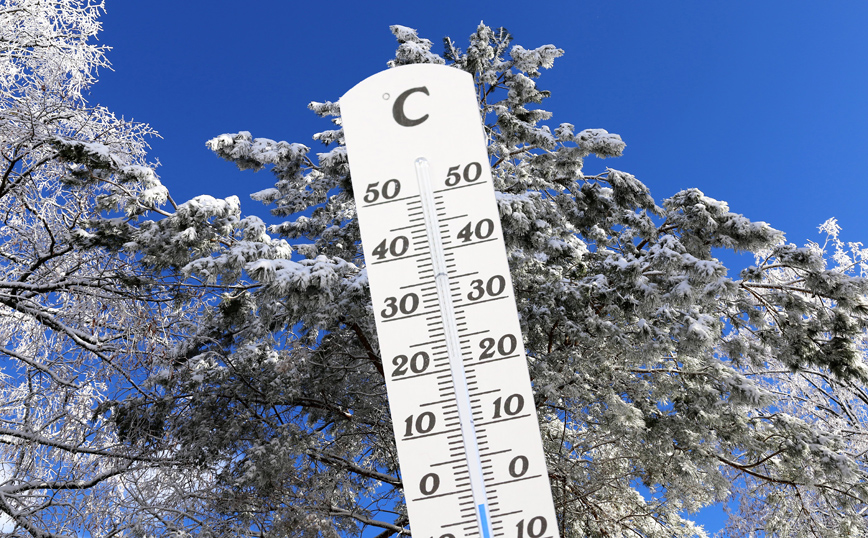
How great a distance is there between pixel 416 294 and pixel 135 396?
5080 mm

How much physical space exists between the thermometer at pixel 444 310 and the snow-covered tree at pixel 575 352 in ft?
7.77

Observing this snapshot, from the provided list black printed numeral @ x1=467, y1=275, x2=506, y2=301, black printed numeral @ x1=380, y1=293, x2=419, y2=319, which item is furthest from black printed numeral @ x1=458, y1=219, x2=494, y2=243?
black printed numeral @ x1=380, y1=293, x2=419, y2=319

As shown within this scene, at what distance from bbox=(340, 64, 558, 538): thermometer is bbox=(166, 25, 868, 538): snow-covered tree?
93.3 inches

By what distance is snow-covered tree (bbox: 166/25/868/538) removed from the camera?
591cm

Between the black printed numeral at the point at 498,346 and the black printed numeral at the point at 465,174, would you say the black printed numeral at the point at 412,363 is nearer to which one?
the black printed numeral at the point at 498,346

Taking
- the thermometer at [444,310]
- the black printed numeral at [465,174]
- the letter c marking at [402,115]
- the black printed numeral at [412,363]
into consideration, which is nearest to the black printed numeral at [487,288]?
the thermometer at [444,310]

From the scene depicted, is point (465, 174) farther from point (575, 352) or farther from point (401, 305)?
point (575, 352)

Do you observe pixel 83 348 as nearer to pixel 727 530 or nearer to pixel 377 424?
pixel 377 424

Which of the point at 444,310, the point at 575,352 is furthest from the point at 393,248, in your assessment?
the point at 575,352

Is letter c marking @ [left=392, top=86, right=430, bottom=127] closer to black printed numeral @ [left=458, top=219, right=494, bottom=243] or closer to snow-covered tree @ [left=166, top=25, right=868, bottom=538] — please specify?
black printed numeral @ [left=458, top=219, right=494, bottom=243]

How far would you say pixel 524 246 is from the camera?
19.5 feet

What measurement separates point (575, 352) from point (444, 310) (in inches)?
156

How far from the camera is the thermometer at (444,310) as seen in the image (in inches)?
102

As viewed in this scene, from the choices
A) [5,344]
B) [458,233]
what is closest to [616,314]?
[458,233]
